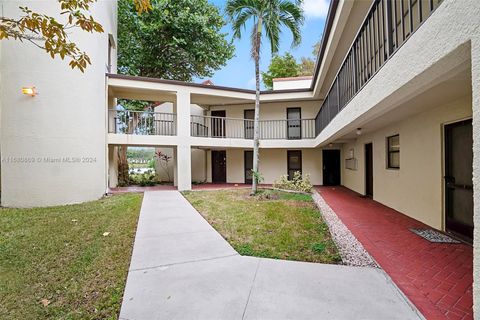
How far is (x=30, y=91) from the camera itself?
7613 mm

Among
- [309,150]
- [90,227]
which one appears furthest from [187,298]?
[309,150]

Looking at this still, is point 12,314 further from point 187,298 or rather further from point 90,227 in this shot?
point 90,227

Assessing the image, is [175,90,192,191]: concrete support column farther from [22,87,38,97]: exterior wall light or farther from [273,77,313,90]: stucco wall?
[273,77,313,90]: stucco wall

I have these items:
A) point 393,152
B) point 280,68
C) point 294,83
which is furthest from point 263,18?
point 280,68

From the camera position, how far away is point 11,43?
25.1 ft

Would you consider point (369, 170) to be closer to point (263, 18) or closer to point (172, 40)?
point (263, 18)

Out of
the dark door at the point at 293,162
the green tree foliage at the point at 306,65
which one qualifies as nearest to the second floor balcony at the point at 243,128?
the dark door at the point at 293,162

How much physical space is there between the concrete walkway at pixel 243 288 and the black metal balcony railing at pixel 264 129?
11.0 m

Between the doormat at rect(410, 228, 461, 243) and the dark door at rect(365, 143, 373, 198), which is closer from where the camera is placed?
the doormat at rect(410, 228, 461, 243)

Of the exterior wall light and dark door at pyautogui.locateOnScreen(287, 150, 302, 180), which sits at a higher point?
the exterior wall light

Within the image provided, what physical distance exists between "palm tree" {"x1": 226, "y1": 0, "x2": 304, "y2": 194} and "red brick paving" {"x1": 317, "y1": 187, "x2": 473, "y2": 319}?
5274 mm

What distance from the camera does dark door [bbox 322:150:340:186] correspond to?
47.1 ft

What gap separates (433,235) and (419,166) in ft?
6.02

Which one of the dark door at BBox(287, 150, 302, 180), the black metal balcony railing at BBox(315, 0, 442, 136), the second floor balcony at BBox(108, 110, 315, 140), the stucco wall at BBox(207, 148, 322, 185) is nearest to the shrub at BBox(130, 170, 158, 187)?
the second floor balcony at BBox(108, 110, 315, 140)
